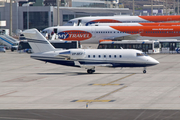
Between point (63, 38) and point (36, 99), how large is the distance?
59925 millimetres

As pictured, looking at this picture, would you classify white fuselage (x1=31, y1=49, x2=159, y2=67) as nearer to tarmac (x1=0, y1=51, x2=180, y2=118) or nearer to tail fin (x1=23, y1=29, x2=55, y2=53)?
tail fin (x1=23, y1=29, x2=55, y2=53)

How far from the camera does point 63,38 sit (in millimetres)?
91688

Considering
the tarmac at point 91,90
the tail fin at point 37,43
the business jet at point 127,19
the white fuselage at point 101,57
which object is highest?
the business jet at point 127,19

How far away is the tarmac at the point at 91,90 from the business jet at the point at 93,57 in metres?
1.55

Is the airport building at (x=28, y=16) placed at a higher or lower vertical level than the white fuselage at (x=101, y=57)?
higher

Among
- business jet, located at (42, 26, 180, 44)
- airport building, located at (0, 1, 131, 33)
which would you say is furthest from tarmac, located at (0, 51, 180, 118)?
airport building, located at (0, 1, 131, 33)

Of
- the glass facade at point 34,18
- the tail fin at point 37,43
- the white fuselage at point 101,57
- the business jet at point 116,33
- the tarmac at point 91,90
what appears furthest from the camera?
the glass facade at point 34,18

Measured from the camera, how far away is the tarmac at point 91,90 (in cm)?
2969

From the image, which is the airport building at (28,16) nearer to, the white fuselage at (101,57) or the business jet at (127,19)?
the business jet at (127,19)

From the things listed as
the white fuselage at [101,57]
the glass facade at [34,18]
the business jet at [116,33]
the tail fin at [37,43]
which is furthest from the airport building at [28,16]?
the white fuselage at [101,57]

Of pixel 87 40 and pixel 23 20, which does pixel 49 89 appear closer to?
pixel 87 40

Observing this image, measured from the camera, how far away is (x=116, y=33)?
9106 cm
